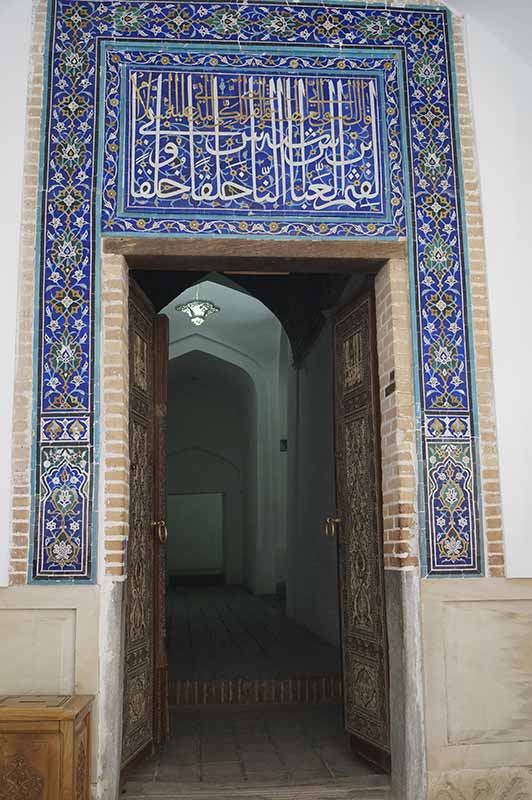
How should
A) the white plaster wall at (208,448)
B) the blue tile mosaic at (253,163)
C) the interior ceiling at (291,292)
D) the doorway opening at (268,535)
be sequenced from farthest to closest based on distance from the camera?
the white plaster wall at (208,448) < the interior ceiling at (291,292) < the doorway opening at (268,535) < the blue tile mosaic at (253,163)

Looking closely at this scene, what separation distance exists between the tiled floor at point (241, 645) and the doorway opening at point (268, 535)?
0.03 meters

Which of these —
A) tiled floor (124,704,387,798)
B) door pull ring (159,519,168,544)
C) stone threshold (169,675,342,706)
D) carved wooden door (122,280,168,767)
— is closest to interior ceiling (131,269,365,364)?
carved wooden door (122,280,168,767)

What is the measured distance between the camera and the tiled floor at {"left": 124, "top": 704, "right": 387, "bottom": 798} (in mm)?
4148

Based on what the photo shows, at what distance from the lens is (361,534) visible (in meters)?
4.70

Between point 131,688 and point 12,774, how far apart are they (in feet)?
3.11

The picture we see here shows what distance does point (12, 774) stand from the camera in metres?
3.40

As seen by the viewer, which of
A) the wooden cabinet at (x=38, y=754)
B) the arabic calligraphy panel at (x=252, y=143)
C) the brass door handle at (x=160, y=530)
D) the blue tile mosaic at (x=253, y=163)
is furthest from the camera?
the brass door handle at (x=160, y=530)

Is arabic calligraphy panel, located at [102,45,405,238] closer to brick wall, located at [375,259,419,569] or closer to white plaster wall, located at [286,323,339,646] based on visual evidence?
brick wall, located at [375,259,419,569]

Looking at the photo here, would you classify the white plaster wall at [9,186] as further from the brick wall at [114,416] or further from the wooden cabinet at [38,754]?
the wooden cabinet at [38,754]

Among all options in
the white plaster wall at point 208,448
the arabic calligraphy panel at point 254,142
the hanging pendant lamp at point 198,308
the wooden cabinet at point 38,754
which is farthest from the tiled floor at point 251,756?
the white plaster wall at point 208,448

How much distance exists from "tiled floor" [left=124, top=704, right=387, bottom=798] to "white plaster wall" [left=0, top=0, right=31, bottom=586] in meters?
1.32

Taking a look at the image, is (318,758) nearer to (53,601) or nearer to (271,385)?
(53,601)

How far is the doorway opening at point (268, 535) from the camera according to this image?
4555 millimetres

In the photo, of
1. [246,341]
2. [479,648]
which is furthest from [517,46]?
[246,341]
